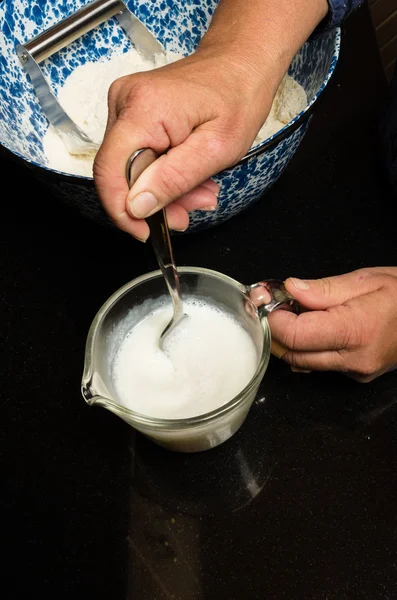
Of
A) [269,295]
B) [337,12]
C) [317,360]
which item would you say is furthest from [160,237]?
[337,12]

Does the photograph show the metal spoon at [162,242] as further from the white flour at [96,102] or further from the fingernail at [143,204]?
the white flour at [96,102]

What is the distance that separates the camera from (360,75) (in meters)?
0.96

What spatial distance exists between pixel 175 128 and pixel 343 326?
0.27 metres

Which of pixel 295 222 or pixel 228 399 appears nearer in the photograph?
pixel 228 399

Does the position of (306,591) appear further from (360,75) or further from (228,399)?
(360,75)

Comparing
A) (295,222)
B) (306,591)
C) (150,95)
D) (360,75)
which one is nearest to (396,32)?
(360,75)

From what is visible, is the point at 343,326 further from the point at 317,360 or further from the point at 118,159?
the point at 118,159

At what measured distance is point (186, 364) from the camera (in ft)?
→ 1.97

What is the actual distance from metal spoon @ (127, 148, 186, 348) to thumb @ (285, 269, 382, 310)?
12 centimetres

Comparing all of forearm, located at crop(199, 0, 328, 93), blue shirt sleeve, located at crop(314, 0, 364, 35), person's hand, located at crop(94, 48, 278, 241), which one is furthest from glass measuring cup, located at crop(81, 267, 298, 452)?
blue shirt sleeve, located at crop(314, 0, 364, 35)

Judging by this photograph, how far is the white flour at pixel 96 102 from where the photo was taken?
0.78 meters

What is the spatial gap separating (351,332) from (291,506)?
197 mm

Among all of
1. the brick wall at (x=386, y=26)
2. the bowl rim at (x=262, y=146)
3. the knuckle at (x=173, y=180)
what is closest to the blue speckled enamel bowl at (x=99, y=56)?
the bowl rim at (x=262, y=146)

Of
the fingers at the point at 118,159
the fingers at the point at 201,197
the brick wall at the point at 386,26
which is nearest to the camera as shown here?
the fingers at the point at 118,159
